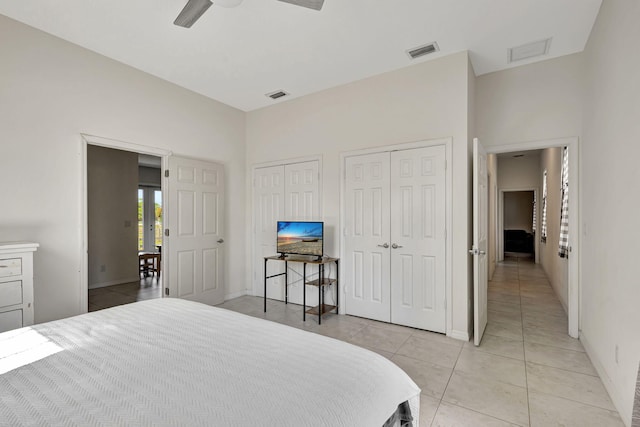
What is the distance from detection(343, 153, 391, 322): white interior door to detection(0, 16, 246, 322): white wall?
2.56 metres

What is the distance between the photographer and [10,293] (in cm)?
227

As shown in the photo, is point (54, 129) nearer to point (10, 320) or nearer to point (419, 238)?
point (10, 320)

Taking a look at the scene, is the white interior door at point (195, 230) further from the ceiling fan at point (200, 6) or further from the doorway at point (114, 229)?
the ceiling fan at point (200, 6)

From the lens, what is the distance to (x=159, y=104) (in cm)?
371

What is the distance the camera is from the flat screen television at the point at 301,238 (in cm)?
374

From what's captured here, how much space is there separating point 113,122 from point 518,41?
4282 millimetres

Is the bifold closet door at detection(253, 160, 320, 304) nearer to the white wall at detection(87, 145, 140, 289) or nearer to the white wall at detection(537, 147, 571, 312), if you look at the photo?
the white wall at detection(87, 145, 140, 289)

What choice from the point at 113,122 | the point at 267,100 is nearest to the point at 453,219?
the point at 267,100

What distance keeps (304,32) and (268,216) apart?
8.53 ft

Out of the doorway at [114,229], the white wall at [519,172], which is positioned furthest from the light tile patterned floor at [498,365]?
the white wall at [519,172]

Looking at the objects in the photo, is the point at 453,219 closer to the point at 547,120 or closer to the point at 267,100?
the point at 547,120

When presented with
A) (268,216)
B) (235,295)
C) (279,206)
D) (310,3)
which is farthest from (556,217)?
(235,295)

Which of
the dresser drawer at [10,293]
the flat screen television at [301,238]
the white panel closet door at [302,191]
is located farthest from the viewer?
the white panel closet door at [302,191]

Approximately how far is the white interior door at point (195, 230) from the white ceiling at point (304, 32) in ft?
4.11
